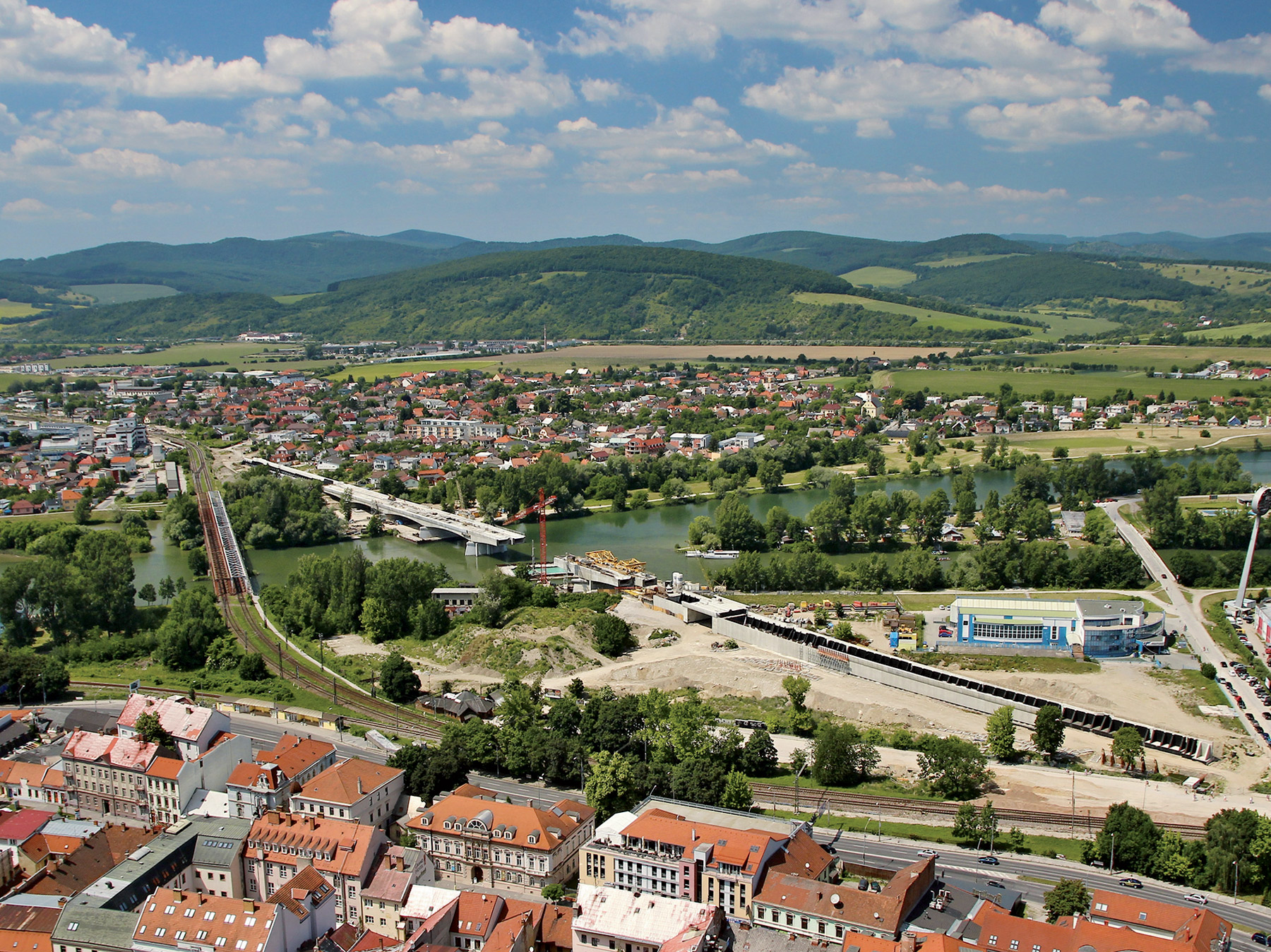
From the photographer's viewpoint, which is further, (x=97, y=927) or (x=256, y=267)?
(x=256, y=267)

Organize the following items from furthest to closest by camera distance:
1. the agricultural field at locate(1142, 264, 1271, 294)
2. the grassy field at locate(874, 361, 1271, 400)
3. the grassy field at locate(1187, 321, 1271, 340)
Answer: the agricultural field at locate(1142, 264, 1271, 294)
the grassy field at locate(1187, 321, 1271, 340)
the grassy field at locate(874, 361, 1271, 400)

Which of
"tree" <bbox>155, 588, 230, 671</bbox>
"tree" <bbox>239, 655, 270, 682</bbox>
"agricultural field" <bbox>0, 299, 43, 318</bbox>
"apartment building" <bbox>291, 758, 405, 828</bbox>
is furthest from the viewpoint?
"agricultural field" <bbox>0, 299, 43, 318</bbox>

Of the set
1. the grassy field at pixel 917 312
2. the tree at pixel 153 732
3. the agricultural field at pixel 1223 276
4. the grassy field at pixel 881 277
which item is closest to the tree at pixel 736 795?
the tree at pixel 153 732

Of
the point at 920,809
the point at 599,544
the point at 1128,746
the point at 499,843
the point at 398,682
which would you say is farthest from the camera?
the point at 599,544

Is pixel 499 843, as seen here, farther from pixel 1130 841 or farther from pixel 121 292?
pixel 121 292

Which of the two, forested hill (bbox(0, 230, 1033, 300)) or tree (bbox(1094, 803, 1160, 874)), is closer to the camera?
tree (bbox(1094, 803, 1160, 874))

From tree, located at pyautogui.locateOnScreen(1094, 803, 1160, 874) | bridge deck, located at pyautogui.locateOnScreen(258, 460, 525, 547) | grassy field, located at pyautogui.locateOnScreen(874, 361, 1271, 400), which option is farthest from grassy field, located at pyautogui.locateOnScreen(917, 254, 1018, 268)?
tree, located at pyautogui.locateOnScreen(1094, 803, 1160, 874)

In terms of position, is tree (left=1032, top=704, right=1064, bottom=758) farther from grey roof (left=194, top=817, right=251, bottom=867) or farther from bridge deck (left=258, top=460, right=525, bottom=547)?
bridge deck (left=258, top=460, right=525, bottom=547)

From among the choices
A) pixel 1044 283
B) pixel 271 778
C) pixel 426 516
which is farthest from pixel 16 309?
pixel 271 778
